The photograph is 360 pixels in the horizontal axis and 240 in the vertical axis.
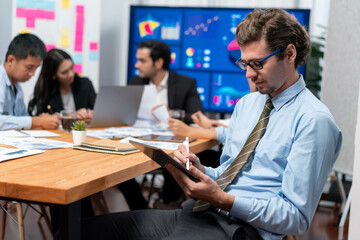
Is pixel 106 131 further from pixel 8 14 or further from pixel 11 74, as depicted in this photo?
pixel 8 14

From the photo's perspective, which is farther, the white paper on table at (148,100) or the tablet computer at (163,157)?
the white paper on table at (148,100)

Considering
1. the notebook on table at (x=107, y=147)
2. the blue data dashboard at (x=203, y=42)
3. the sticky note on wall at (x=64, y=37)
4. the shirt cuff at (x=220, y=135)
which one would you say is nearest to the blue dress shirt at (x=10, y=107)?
the notebook on table at (x=107, y=147)

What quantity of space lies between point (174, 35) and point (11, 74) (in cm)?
206

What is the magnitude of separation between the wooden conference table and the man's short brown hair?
1.99 feet

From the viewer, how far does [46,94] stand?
3361 millimetres

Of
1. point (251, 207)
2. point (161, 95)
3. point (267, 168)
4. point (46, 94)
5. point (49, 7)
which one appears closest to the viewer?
point (251, 207)

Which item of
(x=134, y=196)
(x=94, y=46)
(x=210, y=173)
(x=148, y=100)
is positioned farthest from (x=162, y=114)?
(x=94, y=46)

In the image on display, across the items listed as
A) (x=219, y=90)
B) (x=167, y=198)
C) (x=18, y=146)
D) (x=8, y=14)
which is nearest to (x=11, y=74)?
(x=18, y=146)

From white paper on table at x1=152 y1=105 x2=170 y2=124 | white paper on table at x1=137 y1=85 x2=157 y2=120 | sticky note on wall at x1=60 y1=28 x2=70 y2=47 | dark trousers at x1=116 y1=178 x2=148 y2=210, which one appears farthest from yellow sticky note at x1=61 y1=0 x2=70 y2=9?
dark trousers at x1=116 y1=178 x2=148 y2=210

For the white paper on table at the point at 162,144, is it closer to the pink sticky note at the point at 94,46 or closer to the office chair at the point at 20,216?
the office chair at the point at 20,216

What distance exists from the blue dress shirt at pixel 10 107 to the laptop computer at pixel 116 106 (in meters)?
0.40

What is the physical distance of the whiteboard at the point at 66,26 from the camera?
4.26 m

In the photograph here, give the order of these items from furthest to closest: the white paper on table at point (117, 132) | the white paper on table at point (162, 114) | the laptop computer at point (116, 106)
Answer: the white paper on table at point (162, 114) < the laptop computer at point (116, 106) < the white paper on table at point (117, 132)

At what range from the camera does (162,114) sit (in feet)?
9.45
